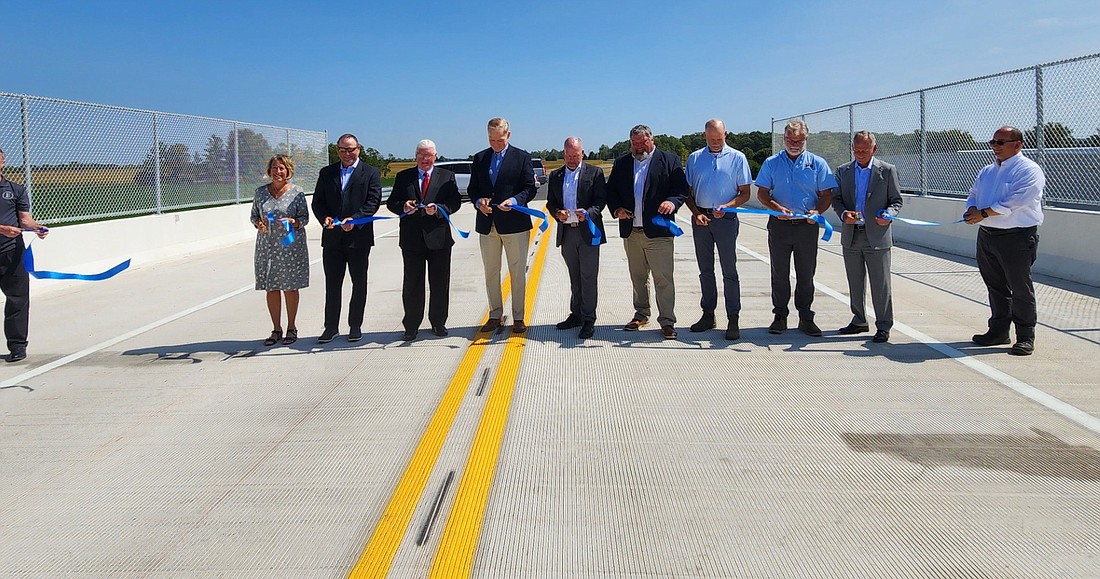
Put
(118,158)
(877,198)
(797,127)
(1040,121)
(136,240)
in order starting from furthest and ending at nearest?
(118,158), (136,240), (1040,121), (797,127), (877,198)

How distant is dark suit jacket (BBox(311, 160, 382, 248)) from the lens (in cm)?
812

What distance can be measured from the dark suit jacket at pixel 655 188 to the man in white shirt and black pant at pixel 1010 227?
2.47 meters

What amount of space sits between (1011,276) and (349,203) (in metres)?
5.84

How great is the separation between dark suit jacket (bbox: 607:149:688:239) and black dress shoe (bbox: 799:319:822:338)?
1.50 meters

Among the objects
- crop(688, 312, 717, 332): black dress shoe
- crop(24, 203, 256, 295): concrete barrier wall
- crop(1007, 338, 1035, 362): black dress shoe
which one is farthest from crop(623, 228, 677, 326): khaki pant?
crop(24, 203, 256, 295): concrete barrier wall

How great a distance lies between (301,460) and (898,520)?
316cm

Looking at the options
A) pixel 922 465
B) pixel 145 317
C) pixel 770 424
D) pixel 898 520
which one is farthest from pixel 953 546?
pixel 145 317

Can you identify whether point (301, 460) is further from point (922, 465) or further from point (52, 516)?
point (922, 465)

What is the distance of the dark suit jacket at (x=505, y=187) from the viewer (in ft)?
26.9

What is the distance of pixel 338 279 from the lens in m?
8.30

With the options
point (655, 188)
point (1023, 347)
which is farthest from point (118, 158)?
point (1023, 347)

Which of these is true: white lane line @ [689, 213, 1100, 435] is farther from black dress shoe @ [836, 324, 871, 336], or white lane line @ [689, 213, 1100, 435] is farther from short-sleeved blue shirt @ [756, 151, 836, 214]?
short-sleeved blue shirt @ [756, 151, 836, 214]

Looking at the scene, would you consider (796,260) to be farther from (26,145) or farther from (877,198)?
(26,145)

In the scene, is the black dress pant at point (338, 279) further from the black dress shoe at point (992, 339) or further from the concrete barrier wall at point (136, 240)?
the black dress shoe at point (992, 339)
